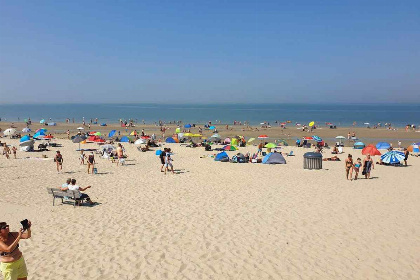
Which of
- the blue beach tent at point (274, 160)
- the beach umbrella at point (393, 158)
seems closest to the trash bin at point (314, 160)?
the blue beach tent at point (274, 160)

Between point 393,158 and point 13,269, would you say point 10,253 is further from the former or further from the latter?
point 393,158

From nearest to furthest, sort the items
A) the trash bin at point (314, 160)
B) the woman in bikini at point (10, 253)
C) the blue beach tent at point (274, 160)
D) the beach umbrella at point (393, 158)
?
the woman in bikini at point (10, 253) < the trash bin at point (314, 160) < the beach umbrella at point (393, 158) < the blue beach tent at point (274, 160)

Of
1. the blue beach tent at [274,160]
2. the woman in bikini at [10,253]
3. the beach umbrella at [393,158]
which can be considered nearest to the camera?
the woman in bikini at [10,253]

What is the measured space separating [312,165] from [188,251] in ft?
42.0

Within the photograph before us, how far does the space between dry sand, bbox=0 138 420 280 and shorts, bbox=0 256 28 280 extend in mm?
1264

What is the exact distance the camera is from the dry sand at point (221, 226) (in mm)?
6410

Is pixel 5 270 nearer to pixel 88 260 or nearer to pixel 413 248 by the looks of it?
pixel 88 260

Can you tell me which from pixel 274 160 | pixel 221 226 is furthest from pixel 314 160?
pixel 221 226

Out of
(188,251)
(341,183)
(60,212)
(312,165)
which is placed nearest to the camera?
(188,251)

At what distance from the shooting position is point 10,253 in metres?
4.73

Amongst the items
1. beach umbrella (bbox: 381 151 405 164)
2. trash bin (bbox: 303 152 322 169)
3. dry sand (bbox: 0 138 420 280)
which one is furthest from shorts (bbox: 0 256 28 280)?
beach umbrella (bbox: 381 151 405 164)

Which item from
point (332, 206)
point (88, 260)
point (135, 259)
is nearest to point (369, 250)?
point (332, 206)

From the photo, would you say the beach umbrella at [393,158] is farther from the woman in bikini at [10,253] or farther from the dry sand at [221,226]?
the woman in bikini at [10,253]

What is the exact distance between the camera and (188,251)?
280 inches
